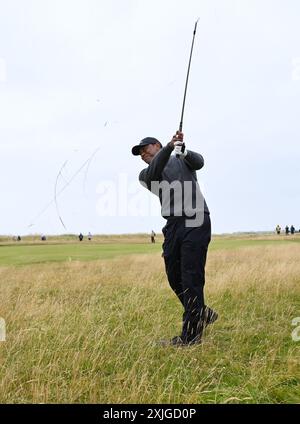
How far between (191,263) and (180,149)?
1.30 meters

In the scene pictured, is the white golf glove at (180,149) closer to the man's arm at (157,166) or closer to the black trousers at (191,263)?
the man's arm at (157,166)

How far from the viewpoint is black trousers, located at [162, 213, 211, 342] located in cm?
526

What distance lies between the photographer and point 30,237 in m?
69.4

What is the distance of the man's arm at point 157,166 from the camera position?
16.6 feet

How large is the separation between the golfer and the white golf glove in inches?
4.9

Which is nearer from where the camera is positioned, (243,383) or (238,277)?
(243,383)

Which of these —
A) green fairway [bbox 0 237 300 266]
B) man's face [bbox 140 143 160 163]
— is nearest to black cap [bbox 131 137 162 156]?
man's face [bbox 140 143 160 163]

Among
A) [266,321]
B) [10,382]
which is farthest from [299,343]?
[10,382]

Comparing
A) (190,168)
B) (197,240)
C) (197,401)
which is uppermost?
(190,168)

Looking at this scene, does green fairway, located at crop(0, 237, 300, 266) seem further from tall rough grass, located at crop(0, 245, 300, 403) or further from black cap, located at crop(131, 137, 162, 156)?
black cap, located at crop(131, 137, 162, 156)

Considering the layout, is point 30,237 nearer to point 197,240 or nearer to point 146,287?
point 146,287

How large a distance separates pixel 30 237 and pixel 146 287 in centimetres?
6207

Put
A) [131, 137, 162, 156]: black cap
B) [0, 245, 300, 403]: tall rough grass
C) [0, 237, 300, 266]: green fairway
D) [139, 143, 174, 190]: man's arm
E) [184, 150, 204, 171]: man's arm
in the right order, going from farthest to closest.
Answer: [0, 237, 300, 266]: green fairway → [131, 137, 162, 156]: black cap → [184, 150, 204, 171]: man's arm → [139, 143, 174, 190]: man's arm → [0, 245, 300, 403]: tall rough grass
